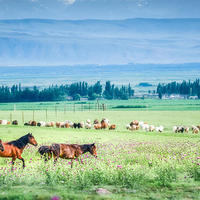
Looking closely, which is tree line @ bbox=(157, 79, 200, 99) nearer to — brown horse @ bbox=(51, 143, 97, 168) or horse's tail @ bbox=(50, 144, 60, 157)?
brown horse @ bbox=(51, 143, 97, 168)

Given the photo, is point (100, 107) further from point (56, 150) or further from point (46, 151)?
point (46, 151)

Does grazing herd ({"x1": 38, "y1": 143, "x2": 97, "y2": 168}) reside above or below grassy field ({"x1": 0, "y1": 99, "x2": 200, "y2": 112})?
above

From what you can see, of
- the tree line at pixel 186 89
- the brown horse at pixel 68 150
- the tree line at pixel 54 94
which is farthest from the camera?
the tree line at pixel 186 89

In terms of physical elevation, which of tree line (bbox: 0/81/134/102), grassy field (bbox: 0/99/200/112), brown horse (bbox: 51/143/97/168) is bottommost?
grassy field (bbox: 0/99/200/112)

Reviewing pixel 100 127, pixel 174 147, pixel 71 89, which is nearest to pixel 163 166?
pixel 174 147

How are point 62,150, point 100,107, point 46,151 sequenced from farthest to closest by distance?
point 100,107 → point 62,150 → point 46,151

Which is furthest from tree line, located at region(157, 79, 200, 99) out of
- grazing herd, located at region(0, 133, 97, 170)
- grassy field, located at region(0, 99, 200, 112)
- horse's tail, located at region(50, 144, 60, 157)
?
horse's tail, located at region(50, 144, 60, 157)

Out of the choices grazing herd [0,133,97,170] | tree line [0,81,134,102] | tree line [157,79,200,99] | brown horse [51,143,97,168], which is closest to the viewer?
grazing herd [0,133,97,170]

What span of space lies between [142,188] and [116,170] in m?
1.54

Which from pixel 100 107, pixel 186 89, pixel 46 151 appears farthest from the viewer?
pixel 186 89

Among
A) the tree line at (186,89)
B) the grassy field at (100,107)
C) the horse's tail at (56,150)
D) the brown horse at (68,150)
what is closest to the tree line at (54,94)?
the grassy field at (100,107)

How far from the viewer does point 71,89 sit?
183 metres

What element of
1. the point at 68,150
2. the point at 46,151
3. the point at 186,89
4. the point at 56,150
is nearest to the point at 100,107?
the point at 186,89

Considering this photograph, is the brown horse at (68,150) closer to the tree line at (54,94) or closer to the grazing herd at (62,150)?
the grazing herd at (62,150)
